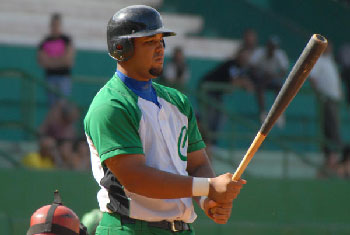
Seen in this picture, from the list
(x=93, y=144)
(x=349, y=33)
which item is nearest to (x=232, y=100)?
(x=349, y=33)

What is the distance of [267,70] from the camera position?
12.3 m

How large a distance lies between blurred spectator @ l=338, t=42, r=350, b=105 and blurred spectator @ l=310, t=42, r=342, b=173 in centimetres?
189

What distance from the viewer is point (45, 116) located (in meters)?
9.92

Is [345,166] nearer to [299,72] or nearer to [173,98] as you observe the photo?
[173,98]

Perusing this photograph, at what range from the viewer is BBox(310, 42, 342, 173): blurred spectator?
11539mm

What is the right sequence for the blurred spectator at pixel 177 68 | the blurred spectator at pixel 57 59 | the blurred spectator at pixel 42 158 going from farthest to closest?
the blurred spectator at pixel 177 68, the blurred spectator at pixel 57 59, the blurred spectator at pixel 42 158

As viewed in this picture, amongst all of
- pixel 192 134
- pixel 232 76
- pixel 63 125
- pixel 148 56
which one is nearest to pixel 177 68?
pixel 232 76

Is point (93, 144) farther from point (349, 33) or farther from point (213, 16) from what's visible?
point (349, 33)

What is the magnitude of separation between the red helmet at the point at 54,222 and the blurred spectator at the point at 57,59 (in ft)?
19.9

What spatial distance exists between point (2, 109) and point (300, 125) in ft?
15.0

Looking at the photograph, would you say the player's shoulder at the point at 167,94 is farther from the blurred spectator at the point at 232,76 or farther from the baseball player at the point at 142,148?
the blurred spectator at the point at 232,76

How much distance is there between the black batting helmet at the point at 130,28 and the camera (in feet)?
13.9

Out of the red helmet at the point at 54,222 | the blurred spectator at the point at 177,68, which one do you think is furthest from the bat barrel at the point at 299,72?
the blurred spectator at the point at 177,68

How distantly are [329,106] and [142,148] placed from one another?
8.05 m
